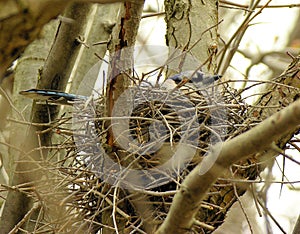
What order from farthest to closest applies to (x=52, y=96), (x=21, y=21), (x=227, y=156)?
(x=52, y=96) < (x=227, y=156) < (x=21, y=21)

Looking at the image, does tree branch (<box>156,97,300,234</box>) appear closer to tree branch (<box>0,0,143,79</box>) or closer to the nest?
tree branch (<box>0,0,143,79</box>)

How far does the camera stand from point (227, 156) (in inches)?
62.6

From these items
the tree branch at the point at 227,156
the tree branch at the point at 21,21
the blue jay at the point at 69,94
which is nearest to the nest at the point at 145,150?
the blue jay at the point at 69,94

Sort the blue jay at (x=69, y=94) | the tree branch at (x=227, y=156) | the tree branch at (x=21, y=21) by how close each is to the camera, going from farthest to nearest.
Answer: the blue jay at (x=69, y=94) → the tree branch at (x=227, y=156) → the tree branch at (x=21, y=21)

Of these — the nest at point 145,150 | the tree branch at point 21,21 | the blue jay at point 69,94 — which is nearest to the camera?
the tree branch at point 21,21

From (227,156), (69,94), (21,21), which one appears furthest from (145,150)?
(21,21)

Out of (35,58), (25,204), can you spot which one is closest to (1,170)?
(35,58)

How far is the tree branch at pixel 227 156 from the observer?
148 centimetres

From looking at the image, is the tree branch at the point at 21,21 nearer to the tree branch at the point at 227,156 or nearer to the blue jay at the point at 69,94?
the tree branch at the point at 227,156

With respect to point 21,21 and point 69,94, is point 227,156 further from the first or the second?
point 69,94

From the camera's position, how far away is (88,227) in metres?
2.88

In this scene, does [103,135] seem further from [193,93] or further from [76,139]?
[193,93]

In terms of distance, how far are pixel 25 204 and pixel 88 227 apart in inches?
25.7

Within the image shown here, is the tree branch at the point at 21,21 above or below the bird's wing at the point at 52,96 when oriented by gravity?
above
